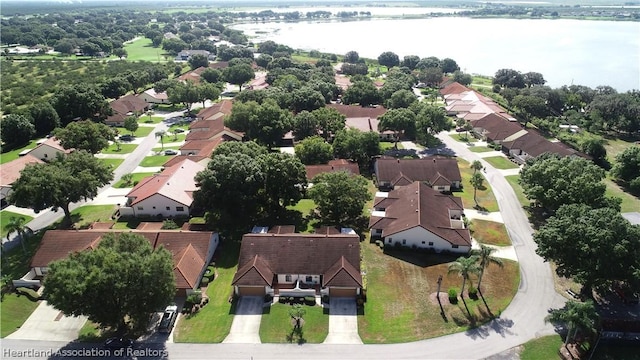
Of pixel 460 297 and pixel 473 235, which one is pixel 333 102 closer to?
pixel 473 235

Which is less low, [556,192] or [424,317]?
[556,192]

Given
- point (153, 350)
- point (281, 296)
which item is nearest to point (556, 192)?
point (281, 296)

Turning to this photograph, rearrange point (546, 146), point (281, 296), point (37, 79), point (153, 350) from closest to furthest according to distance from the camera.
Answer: point (153, 350)
point (281, 296)
point (546, 146)
point (37, 79)

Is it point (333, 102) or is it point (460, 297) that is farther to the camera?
point (333, 102)

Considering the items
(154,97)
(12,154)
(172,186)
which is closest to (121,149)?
(12,154)

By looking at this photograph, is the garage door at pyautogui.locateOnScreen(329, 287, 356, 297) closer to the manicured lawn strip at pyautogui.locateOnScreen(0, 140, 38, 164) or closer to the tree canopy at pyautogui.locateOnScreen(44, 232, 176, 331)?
the tree canopy at pyautogui.locateOnScreen(44, 232, 176, 331)

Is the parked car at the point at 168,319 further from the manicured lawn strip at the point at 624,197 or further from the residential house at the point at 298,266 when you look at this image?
the manicured lawn strip at the point at 624,197

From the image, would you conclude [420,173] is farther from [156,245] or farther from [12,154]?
[12,154]

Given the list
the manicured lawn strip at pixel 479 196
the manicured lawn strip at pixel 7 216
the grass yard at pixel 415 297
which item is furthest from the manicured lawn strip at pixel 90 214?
the manicured lawn strip at pixel 479 196
